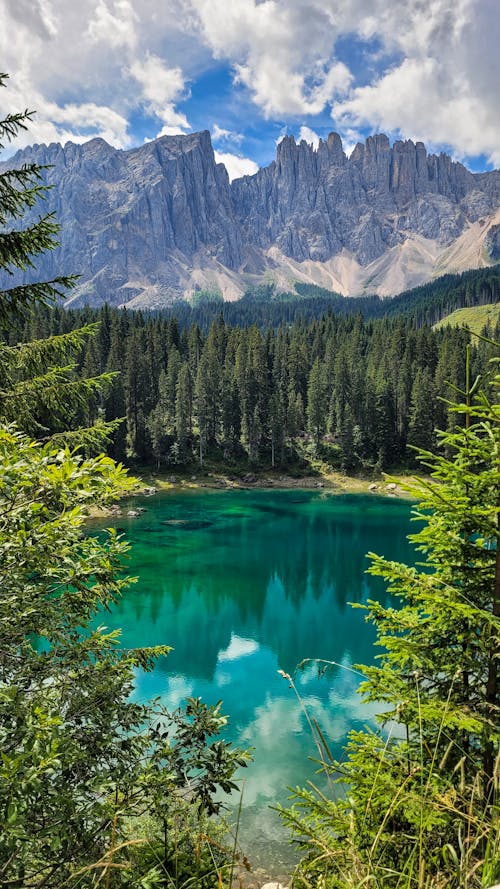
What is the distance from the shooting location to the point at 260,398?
8381 cm

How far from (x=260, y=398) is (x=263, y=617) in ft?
183

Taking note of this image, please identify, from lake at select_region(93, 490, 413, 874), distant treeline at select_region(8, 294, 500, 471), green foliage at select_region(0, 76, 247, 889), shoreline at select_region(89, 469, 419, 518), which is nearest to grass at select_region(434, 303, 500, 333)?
distant treeline at select_region(8, 294, 500, 471)

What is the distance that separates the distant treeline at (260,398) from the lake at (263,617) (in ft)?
56.7

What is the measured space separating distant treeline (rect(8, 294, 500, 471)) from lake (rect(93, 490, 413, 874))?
17.3 m

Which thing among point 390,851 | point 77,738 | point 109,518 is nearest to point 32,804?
point 77,738

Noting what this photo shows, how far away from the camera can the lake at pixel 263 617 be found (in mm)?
18312

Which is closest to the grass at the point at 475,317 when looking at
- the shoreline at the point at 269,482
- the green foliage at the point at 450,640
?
the shoreline at the point at 269,482

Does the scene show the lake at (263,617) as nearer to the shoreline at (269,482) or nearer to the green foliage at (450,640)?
the green foliage at (450,640)

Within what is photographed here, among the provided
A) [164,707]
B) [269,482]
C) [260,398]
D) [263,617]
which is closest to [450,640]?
[164,707]

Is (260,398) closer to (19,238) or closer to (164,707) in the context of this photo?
(19,238)

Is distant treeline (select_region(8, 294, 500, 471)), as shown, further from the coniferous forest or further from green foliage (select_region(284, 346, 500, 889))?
green foliage (select_region(284, 346, 500, 889))

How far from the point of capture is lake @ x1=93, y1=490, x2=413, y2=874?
18.3 metres

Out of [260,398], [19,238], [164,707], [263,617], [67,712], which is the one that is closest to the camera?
[67,712]

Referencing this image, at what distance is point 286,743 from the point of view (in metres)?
18.7
